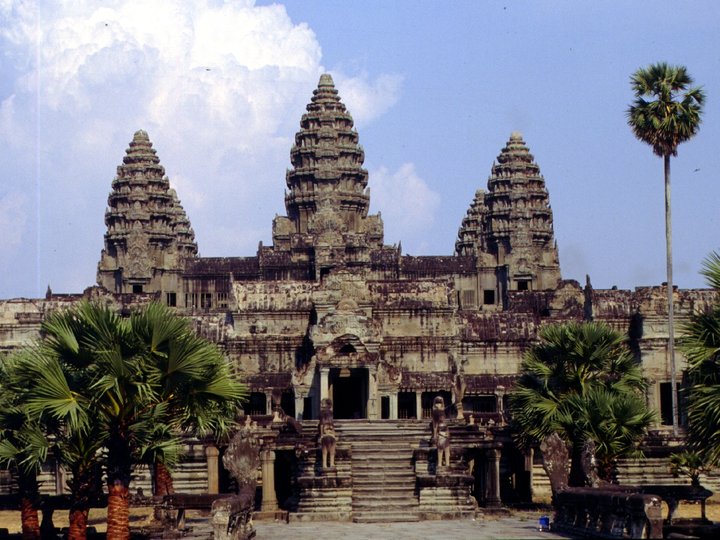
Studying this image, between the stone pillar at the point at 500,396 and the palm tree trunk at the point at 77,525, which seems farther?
the stone pillar at the point at 500,396

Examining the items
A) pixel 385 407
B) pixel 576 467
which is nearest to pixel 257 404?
pixel 385 407

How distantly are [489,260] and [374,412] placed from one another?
45540 millimetres

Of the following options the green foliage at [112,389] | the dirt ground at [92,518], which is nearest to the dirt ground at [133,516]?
the dirt ground at [92,518]

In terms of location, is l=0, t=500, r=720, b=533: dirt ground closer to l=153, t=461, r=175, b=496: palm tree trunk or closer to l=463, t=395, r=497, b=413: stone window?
l=153, t=461, r=175, b=496: palm tree trunk

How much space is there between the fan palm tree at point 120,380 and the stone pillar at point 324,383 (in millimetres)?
29452

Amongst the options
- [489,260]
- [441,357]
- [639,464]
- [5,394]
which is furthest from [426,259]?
[5,394]

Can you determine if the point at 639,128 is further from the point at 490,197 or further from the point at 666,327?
the point at 490,197

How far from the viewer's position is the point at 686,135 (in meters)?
67.9

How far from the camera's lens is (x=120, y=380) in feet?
137

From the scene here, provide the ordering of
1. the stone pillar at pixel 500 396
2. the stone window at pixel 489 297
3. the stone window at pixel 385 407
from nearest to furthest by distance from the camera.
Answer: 1. the stone window at pixel 385 407
2. the stone pillar at pixel 500 396
3. the stone window at pixel 489 297

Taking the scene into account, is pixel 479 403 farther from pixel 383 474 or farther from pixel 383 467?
pixel 383 474

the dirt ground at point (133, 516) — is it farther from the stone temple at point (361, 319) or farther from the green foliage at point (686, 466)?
the stone temple at point (361, 319)

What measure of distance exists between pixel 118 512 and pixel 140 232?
3147 inches

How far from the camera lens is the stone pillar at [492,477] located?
60088 millimetres
